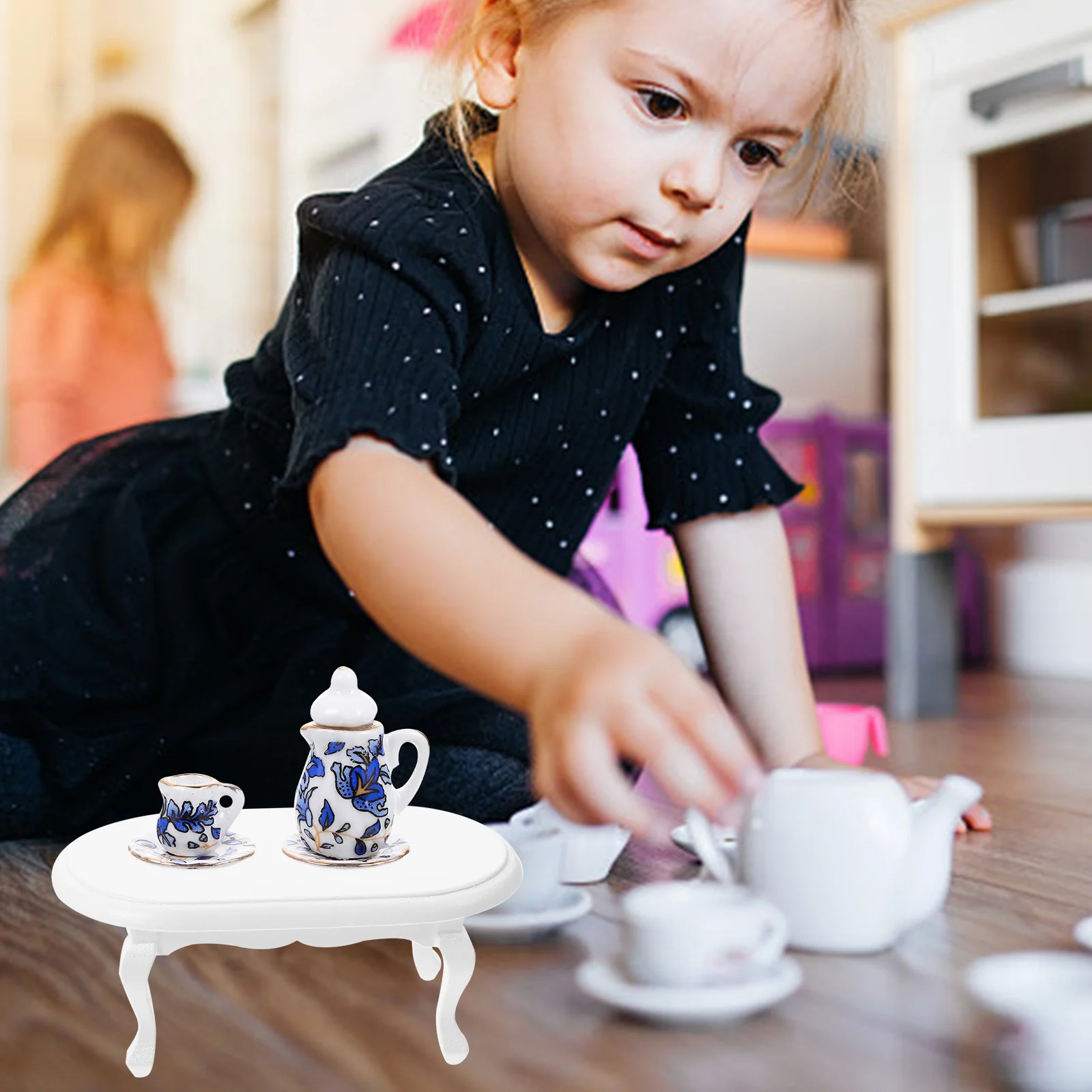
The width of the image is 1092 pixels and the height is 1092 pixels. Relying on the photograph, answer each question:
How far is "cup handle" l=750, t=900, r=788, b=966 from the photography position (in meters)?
0.50

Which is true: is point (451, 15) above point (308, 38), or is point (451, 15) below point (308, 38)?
below

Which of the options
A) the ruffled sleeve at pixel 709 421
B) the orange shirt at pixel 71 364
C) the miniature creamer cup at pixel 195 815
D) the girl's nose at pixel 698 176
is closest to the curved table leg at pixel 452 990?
the miniature creamer cup at pixel 195 815

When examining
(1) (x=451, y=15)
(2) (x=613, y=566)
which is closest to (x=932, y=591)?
(2) (x=613, y=566)

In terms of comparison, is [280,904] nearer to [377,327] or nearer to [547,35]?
[377,327]

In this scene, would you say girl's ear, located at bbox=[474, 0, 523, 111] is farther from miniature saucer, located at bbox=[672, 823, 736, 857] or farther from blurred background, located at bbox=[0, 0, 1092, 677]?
blurred background, located at bbox=[0, 0, 1092, 677]


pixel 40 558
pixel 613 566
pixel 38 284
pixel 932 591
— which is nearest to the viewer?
pixel 40 558

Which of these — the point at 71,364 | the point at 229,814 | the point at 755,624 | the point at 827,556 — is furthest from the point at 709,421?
the point at 71,364

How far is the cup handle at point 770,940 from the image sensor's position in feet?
1.63

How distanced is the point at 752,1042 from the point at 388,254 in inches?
15.2

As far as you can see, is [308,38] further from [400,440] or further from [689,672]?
[689,672]

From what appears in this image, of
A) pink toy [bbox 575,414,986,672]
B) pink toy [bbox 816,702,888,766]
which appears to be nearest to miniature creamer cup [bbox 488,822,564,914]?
pink toy [bbox 816,702,888,766]

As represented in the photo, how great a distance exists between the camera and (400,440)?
1.90 ft

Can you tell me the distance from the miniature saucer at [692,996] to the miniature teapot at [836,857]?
7cm

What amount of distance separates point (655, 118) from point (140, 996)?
44 centimetres
